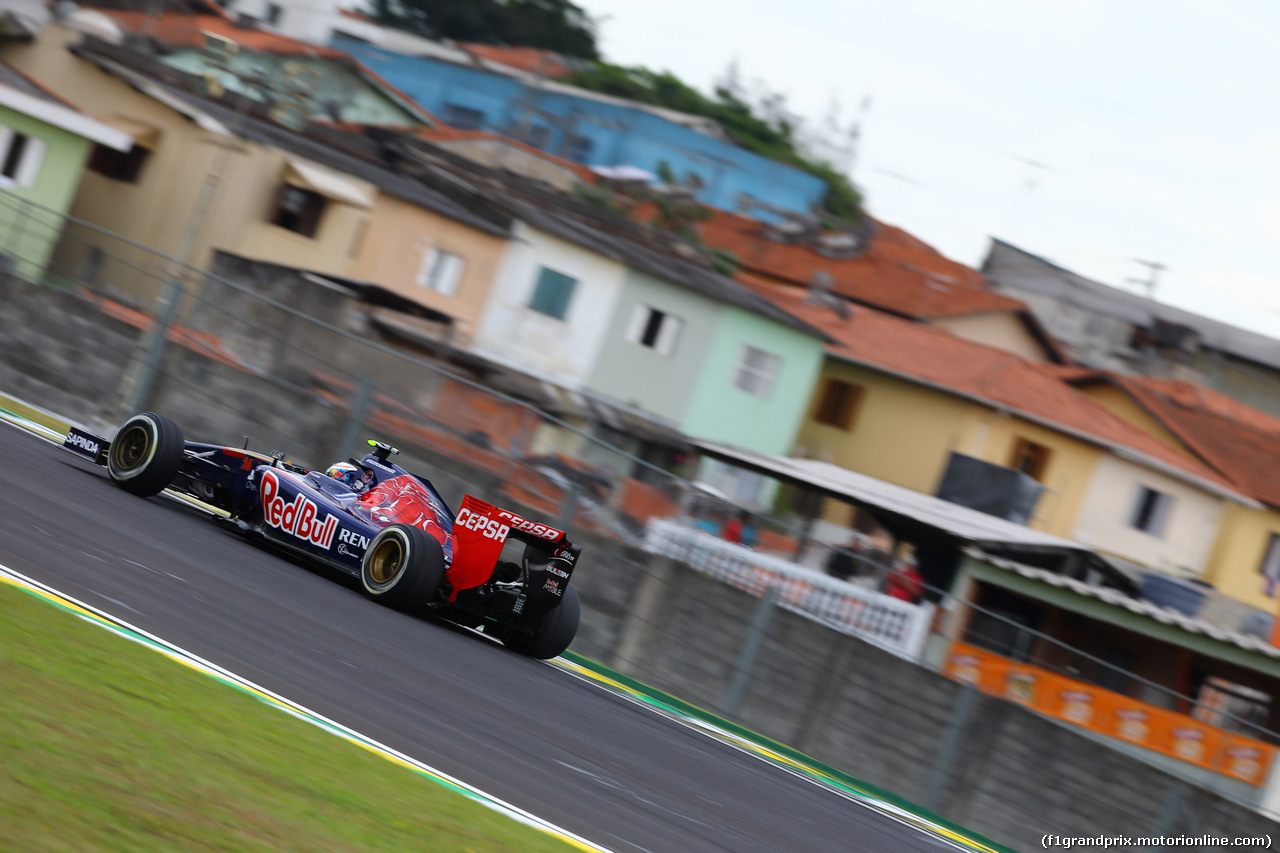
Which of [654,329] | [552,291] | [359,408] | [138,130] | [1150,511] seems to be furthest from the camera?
[1150,511]

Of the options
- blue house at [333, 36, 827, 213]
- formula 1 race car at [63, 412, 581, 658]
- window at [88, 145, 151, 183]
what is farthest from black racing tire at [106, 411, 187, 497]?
blue house at [333, 36, 827, 213]

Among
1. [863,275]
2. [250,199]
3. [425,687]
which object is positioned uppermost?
[863,275]

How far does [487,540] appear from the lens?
35.7 feet

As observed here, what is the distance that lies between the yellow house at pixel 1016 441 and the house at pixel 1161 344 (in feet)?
36.8

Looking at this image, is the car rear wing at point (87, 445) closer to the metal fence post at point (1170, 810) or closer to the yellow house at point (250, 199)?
the metal fence post at point (1170, 810)

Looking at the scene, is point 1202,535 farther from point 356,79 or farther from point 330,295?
point 356,79

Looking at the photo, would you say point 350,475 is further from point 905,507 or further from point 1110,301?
point 1110,301

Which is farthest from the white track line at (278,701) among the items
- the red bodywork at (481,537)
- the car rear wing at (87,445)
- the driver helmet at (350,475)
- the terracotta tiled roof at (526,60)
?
the terracotta tiled roof at (526,60)

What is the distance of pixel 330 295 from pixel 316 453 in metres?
14.1

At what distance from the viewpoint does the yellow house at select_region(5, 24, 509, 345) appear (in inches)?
1294

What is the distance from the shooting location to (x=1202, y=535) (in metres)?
41.2

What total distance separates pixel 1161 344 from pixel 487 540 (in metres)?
46.2

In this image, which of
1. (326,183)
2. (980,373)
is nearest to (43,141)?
(326,183)

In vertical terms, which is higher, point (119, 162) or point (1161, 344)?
point (1161, 344)
